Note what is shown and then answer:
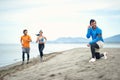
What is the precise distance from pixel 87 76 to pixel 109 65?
1.41 metres

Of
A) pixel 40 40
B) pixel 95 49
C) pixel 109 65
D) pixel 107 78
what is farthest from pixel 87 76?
pixel 40 40

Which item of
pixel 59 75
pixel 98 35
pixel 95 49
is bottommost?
pixel 59 75

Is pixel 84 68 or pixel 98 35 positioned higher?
pixel 98 35

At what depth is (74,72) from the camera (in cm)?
826

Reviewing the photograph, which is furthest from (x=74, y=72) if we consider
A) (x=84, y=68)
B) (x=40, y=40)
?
(x=40, y=40)

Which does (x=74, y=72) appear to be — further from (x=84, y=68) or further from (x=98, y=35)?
(x=98, y=35)

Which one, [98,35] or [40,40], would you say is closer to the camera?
[98,35]

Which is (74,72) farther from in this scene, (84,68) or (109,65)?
(109,65)

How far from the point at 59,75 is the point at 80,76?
3.21ft

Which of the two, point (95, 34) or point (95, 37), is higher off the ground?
point (95, 34)

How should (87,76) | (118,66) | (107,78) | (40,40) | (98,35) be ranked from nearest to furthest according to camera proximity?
(107,78) → (87,76) → (118,66) → (98,35) → (40,40)

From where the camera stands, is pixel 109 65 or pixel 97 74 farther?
pixel 109 65

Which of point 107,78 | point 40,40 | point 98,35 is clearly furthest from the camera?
point 40,40

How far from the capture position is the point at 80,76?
7.61m
